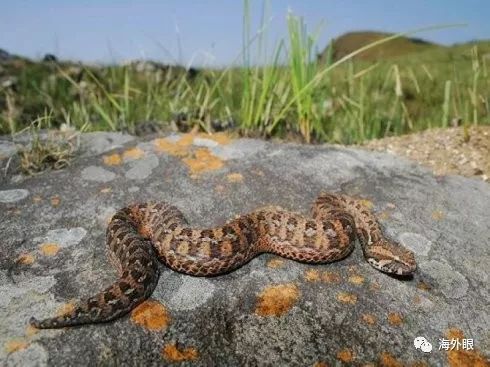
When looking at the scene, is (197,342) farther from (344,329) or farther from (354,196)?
(354,196)

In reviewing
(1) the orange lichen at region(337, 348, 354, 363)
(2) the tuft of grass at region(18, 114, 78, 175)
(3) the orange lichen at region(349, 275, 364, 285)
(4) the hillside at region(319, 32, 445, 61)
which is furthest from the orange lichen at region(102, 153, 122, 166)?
(4) the hillside at region(319, 32, 445, 61)

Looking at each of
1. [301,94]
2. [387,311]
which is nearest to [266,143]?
[301,94]

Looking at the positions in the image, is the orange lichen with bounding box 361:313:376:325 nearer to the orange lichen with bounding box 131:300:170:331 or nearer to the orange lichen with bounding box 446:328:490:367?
the orange lichen with bounding box 446:328:490:367

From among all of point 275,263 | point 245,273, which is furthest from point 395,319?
point 245,273

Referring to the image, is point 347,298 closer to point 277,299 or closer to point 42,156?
point 277,299

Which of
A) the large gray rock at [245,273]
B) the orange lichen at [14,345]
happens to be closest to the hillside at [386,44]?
the large gray rock at [245,273]

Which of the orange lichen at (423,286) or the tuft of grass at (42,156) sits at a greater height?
the tuft of grass at (42,156)

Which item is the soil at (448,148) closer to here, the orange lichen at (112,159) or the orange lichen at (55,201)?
the orange lichen at (112,159)
